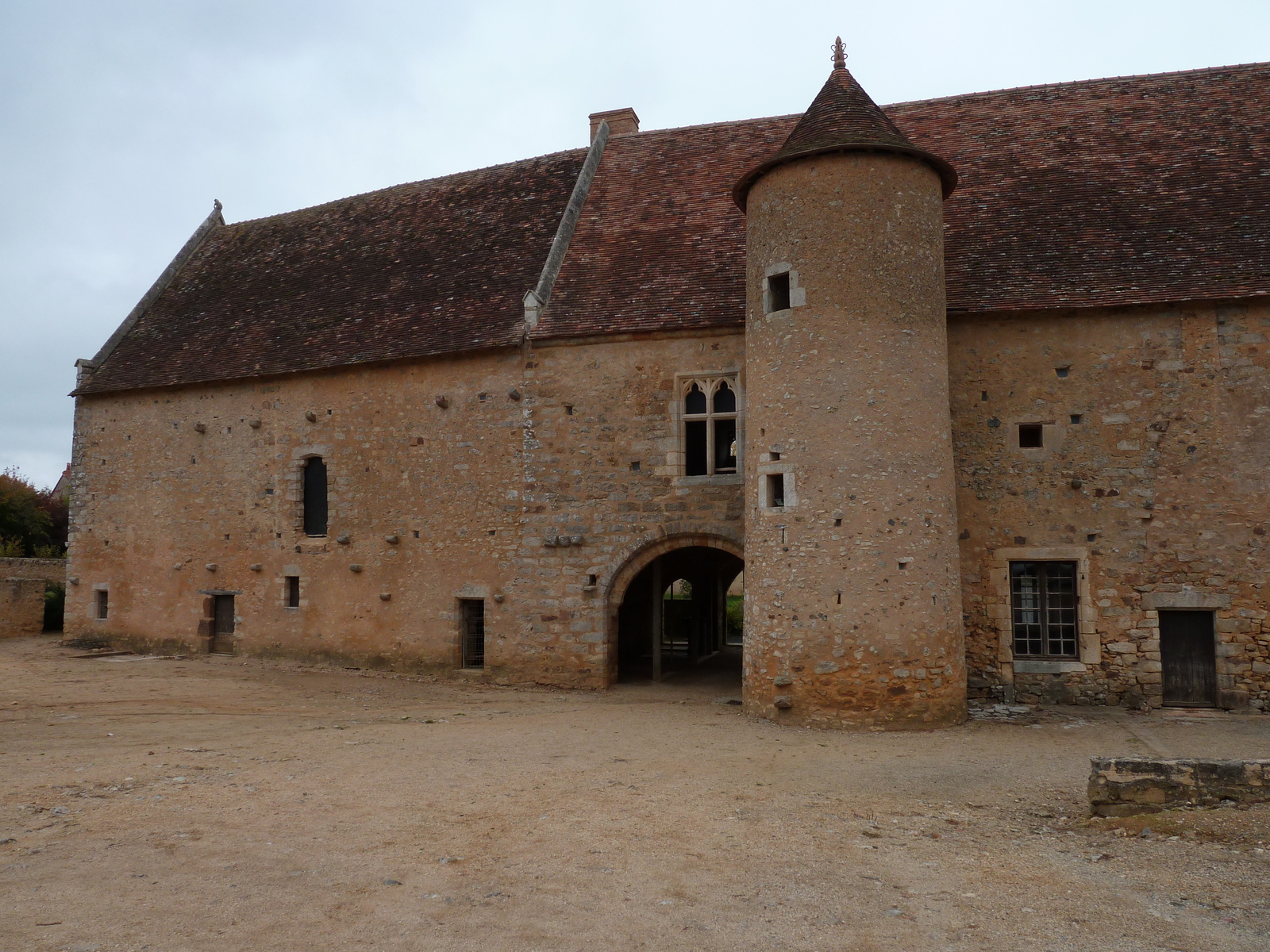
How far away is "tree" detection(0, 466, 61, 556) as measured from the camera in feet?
87.4

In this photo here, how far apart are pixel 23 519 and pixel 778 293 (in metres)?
25.5

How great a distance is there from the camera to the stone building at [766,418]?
1102cm

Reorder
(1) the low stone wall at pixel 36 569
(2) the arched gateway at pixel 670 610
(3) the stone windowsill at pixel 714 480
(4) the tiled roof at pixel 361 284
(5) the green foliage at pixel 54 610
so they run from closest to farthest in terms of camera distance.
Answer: (3) the stone windowsill at pixel 714 480, (2) the arched gateway at pixel 670 610, (4) the tiled roof at pixel 361 284, (5) the green foliage at pixel 54 610, (1) the low stone wall at pixel 36 569

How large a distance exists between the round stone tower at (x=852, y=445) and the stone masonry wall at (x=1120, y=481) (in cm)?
126

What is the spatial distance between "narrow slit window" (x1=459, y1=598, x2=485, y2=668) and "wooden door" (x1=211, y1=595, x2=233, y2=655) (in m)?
5.37

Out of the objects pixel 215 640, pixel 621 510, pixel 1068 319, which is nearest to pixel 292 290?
pixel 215 640

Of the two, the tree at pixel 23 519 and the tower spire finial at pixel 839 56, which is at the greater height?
the tower spire finial at pixel 839 56

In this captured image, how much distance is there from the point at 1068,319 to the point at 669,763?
318 inches

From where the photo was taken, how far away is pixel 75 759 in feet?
29.0

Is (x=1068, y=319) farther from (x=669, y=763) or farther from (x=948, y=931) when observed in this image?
(x=948, y=931)

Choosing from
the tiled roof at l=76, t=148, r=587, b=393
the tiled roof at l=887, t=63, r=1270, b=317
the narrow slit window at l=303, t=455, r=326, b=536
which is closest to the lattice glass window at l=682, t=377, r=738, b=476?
the tiled roof at l=76, t=148, r=587, b=393

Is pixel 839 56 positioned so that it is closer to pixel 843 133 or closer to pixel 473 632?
pixel 843 133

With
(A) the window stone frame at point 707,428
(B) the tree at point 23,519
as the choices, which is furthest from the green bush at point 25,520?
(A) the window stone frame at point 707,428

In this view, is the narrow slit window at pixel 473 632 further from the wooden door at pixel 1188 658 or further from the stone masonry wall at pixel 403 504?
the wooden door at pixel 1188 658
